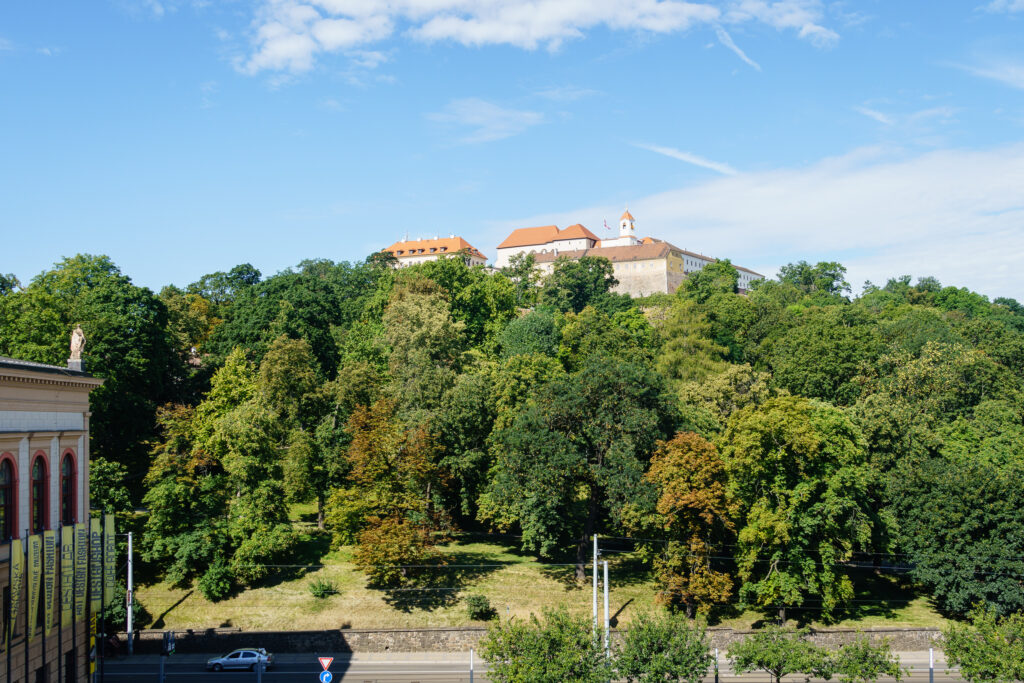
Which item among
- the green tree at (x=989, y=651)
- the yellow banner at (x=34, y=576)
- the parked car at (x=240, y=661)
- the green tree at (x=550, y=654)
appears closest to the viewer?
the yellow banner at (x=34, y=576)

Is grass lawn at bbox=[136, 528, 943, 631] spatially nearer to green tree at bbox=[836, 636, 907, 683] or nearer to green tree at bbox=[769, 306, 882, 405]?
green tree at bbox=[836, 636, 907, 683]

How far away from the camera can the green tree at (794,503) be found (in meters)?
42.6

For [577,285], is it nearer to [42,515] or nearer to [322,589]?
[322,589]

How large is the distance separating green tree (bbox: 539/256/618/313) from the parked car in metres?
76.2

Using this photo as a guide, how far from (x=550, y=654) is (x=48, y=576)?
17.3m

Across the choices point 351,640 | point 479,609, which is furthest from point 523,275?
point 351,640

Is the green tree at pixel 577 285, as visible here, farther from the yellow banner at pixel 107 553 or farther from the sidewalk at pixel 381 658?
the yellow banner at pixel 107 553

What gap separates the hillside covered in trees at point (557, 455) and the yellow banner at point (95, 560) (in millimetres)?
10785

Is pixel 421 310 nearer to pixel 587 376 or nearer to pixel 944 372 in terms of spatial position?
pixel 587 376

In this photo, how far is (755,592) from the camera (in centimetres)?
4462

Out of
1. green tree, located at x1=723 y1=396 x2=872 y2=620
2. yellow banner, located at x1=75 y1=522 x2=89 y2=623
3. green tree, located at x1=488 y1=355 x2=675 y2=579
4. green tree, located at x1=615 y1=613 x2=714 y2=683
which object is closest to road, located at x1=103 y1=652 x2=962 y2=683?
green tree, located at x1=723 y1=396 x2=872 y2=620

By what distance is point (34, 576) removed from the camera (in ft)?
90.7

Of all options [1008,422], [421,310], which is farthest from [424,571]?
[1008,422]

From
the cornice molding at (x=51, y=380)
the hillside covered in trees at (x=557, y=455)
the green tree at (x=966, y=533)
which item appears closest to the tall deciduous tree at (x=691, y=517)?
the hillside covered in trees at (x=557, y=455)
